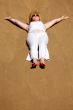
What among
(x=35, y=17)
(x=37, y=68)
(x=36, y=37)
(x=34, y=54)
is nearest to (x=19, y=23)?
(x=35, y=17)

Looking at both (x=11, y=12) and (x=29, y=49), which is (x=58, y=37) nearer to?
(x=29, y=49)

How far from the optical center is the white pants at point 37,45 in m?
3.32

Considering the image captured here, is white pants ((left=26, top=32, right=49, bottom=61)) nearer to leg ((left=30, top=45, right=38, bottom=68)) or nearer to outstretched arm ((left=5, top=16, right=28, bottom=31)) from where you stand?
leg ((left=30, top=45, right=38, bottom=68))

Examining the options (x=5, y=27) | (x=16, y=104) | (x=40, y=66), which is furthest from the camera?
(x=5, y=27)

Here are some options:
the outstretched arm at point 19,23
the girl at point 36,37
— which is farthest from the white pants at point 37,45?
the outstretched arm at point 19,23

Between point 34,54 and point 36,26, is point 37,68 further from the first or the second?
point 36,26

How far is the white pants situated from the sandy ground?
0.27 ft

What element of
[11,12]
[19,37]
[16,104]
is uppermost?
[11,12]

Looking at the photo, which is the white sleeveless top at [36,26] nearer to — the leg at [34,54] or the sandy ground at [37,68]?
the sandy ground at [37,68]

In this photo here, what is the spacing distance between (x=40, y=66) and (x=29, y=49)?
263mm

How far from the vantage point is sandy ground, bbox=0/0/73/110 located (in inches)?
123

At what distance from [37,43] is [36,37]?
8cm

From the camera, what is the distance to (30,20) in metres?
3.63

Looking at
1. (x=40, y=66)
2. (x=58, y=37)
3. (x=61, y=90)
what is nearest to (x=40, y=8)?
(x=58, y=37)
